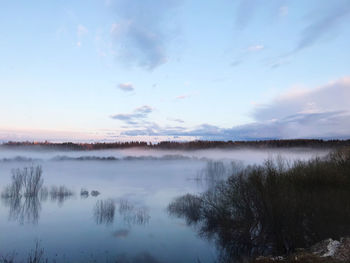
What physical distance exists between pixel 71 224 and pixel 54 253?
10.6 meters

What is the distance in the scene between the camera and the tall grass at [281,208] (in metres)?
15.7

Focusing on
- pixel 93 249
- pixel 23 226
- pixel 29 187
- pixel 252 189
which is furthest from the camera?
pixel 29 187

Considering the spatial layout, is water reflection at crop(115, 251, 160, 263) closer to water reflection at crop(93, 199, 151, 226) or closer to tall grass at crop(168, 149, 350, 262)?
tall grass at crop(168, 149, 350, 262)

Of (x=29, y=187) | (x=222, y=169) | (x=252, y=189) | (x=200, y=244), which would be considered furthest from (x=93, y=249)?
(x=222, y=169)

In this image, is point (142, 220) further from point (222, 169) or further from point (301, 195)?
point (222, 169)

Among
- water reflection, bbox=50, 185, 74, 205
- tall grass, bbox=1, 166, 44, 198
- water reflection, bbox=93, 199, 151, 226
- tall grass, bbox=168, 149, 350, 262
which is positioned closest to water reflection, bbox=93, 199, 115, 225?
water reflection, bbox=93, 199, 151, 226

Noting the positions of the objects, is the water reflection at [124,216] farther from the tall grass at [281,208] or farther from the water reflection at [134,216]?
the tall grass at [281,208]

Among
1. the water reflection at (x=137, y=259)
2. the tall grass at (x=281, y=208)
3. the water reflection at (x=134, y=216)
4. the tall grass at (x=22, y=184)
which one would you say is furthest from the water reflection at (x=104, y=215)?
the tall grass at (x=22, y=184)

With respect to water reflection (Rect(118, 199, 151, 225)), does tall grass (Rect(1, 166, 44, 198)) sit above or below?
above

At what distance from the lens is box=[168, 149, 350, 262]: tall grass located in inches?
617

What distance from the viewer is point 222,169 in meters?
76.3

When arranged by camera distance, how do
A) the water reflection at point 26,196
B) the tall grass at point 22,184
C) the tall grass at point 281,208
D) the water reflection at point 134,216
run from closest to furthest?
the tall grass at point 281,208, the water reflection at point 134,216, the water reflection at point 26,196, the tall grass at point 22,184

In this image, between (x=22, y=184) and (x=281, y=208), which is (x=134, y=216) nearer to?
(x=281, y=208)

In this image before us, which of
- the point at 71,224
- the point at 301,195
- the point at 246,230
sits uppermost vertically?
the point at 301,195
